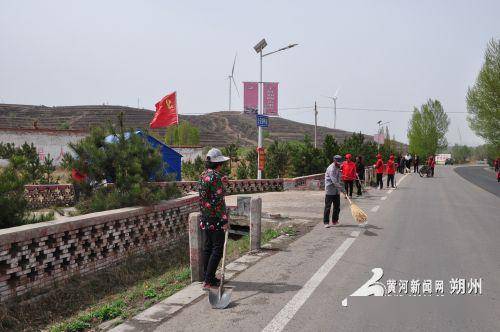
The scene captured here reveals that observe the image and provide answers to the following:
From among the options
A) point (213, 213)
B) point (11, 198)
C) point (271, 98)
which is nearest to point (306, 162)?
point (271, 98)

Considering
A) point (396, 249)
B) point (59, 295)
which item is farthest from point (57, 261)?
point (396, 249)

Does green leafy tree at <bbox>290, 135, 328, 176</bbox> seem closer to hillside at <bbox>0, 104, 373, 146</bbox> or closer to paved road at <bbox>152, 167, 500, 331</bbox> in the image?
paved road at <bbox>152, 167, 500, 331</bbox>

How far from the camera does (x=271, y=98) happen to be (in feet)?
69.4

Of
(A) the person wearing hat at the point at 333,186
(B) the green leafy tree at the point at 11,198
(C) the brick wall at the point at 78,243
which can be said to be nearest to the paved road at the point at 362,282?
(A) the person wearing hat at the point at 333,186

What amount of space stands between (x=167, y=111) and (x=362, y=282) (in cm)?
1449

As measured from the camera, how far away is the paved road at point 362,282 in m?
4.57

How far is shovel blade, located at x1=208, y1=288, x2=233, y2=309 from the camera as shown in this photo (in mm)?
5055

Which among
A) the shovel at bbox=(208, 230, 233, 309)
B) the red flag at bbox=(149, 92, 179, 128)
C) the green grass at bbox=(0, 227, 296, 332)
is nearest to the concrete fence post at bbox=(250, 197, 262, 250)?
the green grass at bbox=(0, 227, 296, 332)

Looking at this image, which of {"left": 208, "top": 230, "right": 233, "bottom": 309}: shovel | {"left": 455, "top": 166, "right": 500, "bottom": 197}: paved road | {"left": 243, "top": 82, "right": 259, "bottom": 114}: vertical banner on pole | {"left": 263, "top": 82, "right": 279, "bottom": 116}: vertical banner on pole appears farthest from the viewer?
{"left": 455, "top": 166, "right": 500, "bottom": 197}: paved road

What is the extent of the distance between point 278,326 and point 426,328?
56.4 inches

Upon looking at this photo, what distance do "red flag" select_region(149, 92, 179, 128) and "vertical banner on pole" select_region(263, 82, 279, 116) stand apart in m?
4.45

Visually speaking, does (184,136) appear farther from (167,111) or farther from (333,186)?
(333,186)

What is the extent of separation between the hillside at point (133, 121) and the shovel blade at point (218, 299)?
47.2 m

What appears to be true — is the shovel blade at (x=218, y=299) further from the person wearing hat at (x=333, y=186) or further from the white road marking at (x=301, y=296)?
the person wearing hat at (x=333, y=186)
